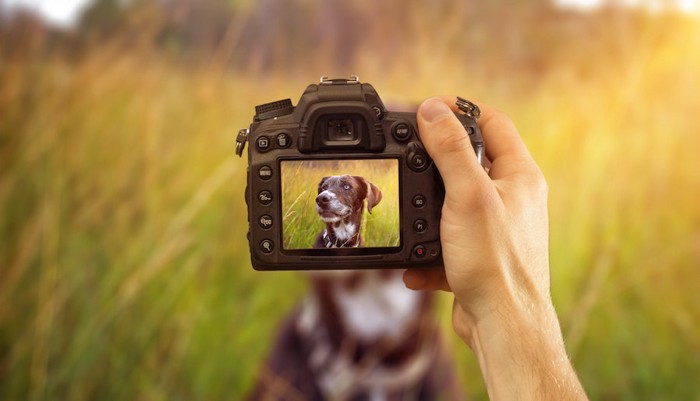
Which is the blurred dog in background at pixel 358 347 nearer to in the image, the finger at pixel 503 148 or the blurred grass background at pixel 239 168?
the blurred grass background at pixel 239 168

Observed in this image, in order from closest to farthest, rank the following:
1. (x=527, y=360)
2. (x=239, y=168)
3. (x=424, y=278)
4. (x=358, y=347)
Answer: (x=527, y=360) < (x=424, y=278) < (x=358, y=347) < (x=239, y=168)

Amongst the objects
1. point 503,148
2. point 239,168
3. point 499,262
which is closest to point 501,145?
point 503,148

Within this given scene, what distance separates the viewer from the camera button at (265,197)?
0.59 m

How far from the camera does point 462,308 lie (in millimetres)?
604

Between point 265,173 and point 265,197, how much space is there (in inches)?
0.7

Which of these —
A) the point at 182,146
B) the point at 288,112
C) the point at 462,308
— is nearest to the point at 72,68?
the point at 182,146

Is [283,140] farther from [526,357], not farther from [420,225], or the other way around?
[526,357]

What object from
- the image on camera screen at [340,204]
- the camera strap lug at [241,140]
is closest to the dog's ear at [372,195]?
the image on camera screen at [340,204]

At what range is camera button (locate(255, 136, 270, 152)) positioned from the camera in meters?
0.59

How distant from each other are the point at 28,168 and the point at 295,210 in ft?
3.80

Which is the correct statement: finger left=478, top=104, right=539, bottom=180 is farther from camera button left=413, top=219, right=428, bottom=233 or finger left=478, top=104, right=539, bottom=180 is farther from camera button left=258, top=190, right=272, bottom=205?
camera button left=258, top=190, right=272, bottom=205

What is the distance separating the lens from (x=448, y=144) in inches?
21.8

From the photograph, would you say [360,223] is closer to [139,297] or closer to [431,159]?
[431,159]

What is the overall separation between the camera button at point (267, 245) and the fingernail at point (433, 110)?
0.15 metres
